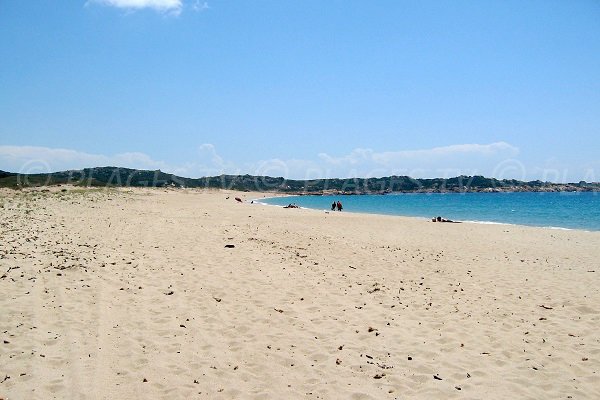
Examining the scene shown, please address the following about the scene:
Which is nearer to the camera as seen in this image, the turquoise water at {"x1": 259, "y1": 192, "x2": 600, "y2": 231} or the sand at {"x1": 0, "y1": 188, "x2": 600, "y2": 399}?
the sand at {"x1": 0, "y1": 188, "x2": 600, "y2": 399}

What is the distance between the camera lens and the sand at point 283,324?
5.25 m

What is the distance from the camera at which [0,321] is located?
6.59 m

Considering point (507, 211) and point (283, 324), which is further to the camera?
point (507, 211)

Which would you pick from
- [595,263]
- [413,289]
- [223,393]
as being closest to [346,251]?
[413,289]

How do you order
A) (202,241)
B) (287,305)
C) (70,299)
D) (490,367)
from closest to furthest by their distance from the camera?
(490,367), (70,299), (287,305), (202,241)

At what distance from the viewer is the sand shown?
525 cm

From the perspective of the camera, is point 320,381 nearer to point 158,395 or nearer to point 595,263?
point 158,395

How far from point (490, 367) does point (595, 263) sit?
11670 millimetres

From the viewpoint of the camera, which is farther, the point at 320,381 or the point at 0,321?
the point at 0,321

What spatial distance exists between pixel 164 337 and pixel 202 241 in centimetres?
930

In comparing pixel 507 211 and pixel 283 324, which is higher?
pixel 283 324

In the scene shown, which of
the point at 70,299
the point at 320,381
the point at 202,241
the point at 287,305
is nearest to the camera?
the point at 320,381

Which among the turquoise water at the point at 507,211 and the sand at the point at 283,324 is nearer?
the sand at the point at 283,324

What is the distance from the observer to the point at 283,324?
290 inches
